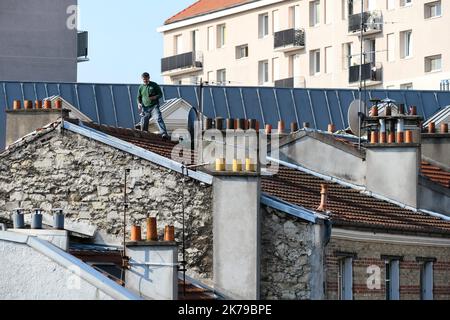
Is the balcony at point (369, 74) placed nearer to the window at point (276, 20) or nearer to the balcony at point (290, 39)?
the balcony at point (290, 39)

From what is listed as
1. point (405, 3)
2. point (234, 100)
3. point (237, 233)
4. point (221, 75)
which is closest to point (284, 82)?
point (221, 75)

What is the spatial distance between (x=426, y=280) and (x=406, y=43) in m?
56.0

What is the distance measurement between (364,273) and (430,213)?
640 centimetres

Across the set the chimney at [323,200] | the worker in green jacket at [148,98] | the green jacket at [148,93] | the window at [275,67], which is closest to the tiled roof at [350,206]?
the chimney at [323,200]

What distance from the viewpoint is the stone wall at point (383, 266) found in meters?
44.9

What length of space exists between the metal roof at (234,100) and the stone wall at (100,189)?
25.9 m

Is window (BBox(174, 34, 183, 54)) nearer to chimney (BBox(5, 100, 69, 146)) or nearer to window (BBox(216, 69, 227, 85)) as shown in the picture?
window (BBox(216, 69, 227, 85))

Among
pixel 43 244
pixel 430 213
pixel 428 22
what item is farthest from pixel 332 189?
pixel 428 22

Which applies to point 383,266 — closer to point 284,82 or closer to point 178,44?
point 284,82

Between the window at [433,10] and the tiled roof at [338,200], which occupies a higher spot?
the window at [433,10]

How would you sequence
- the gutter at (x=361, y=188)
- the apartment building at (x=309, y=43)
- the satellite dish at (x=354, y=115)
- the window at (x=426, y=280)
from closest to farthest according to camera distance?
1. the window at (x=426, y=280)
2. the gutter at (x=361, y=188)
3. the satellite dish at (x=354, y=115)
4. the apartment building at (x=309, y=43)

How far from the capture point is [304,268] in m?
43.0
